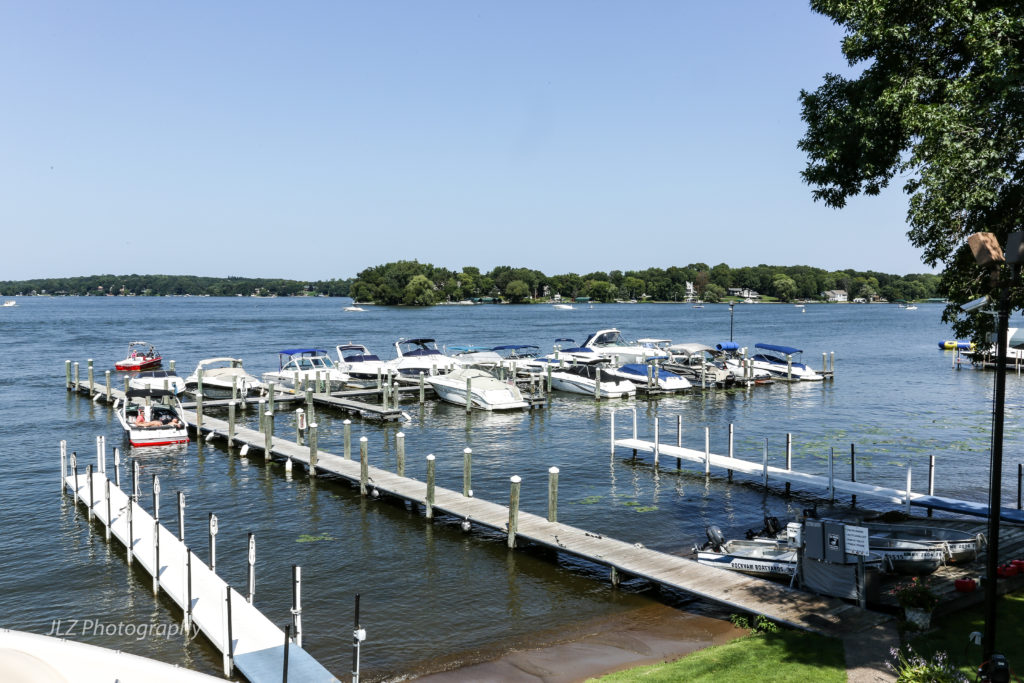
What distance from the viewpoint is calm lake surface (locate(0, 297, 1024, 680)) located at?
45.8 feet

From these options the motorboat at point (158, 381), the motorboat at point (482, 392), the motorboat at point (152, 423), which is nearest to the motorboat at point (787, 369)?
the motorboat at point (482, 392)

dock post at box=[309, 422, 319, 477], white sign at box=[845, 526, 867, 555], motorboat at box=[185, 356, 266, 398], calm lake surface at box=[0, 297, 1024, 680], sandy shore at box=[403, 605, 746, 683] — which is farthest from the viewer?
motorboat at box=[185, 356, 266, 398]

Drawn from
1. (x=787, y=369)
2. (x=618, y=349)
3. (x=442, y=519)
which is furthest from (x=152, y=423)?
(x=787, y=369)

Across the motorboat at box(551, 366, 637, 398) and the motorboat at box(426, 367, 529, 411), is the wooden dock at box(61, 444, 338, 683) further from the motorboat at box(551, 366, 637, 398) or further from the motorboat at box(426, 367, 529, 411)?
the motorboat at box(551, 366, 637, 398)

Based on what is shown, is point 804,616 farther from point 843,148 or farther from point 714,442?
point 714,442

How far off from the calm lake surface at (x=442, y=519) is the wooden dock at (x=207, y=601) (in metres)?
0.49

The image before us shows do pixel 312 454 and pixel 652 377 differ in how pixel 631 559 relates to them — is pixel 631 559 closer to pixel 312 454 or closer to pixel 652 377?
pixel 312 454

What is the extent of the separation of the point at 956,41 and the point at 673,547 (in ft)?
37.8

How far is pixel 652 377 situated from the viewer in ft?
143

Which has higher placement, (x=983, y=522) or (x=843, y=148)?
(x=843, y=148)

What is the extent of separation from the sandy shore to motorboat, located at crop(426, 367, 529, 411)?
79.0 ft

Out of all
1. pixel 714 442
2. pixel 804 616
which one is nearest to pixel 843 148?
pixel 804 616

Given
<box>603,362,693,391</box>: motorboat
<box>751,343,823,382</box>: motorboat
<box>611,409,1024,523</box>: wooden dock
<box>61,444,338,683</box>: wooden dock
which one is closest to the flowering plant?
<box>611,409,1024,523</box>: wooden dock

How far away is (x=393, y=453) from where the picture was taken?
94.2 feet
